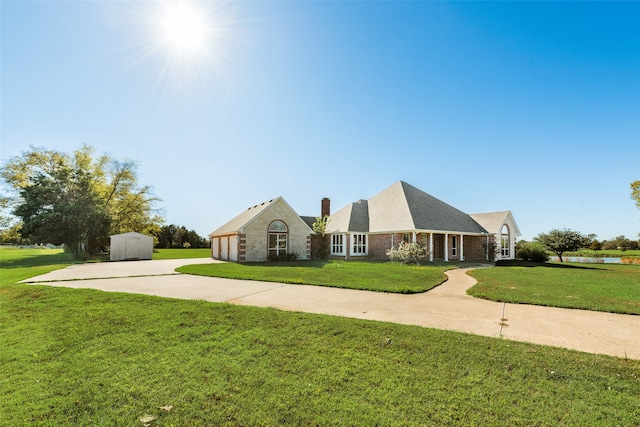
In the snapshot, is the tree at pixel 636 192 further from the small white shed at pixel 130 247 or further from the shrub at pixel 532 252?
the small white shed at pixel 130 247

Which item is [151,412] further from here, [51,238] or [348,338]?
[51,238]

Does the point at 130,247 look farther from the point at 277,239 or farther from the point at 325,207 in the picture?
the point at 325,207

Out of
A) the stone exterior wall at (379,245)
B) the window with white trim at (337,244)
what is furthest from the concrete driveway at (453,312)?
the window with white trim at (337,244)

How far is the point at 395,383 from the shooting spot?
3672 mm

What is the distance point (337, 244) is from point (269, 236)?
6749 mm

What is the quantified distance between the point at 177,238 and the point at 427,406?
2371 inches

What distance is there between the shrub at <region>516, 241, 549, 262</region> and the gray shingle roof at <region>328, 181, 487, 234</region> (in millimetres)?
4021

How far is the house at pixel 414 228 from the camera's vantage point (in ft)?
84.6

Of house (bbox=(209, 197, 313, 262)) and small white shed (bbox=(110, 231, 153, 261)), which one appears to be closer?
house (bbox=(209, 197, 313, 262))

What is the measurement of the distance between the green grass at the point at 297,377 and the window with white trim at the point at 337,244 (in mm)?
22777

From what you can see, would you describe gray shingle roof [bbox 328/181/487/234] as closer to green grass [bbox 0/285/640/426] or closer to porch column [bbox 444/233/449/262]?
porch column [bbox 444/233/449/262]

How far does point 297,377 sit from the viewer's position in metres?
Result: 3.86

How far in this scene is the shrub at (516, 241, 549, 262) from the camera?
2842 centimetres

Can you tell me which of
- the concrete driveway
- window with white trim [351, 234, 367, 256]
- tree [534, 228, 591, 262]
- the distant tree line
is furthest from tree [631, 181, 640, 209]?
the distant tree line
